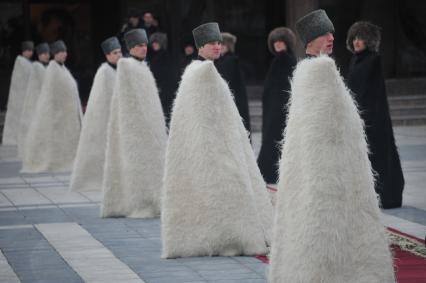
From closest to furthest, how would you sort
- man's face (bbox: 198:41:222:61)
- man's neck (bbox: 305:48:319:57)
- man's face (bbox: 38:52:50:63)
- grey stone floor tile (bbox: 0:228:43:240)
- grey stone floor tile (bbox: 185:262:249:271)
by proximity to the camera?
man's neck (bbox: 305:48:319:57)
grey stone floor tile (bbox: 185:262:249:271)
man's face (bbox: 198:41:222:61)
grey stone floor tile (bbox: 0:228:43:240)
man's face (bbox: 38:52:50:63)

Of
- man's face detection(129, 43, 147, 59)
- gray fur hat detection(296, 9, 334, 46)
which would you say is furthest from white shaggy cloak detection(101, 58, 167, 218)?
gray fur hat detection(296, 9, 334, 46)

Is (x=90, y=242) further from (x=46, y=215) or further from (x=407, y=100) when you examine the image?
(x=407, y=100)

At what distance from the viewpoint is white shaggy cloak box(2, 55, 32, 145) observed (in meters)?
20.5

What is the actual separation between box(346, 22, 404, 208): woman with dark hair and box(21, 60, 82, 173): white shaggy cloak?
5622mm

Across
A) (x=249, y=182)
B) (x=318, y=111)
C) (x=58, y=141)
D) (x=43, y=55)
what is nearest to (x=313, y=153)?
(x=318, y=111)

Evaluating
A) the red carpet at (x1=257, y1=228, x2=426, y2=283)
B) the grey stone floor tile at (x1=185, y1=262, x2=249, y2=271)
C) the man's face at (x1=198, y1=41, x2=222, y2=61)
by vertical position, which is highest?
the man's face at (x1=198, y1=41, x2=222, y2=61)

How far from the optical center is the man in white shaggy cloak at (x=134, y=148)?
426 inches

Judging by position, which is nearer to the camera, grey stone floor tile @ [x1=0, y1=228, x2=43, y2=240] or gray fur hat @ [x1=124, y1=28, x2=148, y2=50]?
grey stone floor tile @ [x1=0, y1=228, x2=43, y2=240]

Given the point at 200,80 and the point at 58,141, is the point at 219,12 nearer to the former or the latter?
the point at 58,141

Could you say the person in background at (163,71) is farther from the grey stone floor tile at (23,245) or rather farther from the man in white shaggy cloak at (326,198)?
the man in white shaggy cloak at (326,198)

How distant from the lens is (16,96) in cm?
2061

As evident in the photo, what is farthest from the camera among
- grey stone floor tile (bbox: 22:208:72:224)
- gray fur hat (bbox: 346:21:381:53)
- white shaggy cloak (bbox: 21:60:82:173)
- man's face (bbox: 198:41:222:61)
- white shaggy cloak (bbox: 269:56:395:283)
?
white shaggy cloak (bbox: 21:60:82:173)

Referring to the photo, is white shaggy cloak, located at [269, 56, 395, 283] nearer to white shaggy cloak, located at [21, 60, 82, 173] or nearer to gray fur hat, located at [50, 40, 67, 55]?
white shaggy cloak, located at [21, 60, 82, 173]

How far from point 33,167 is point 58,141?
1.58 ft
